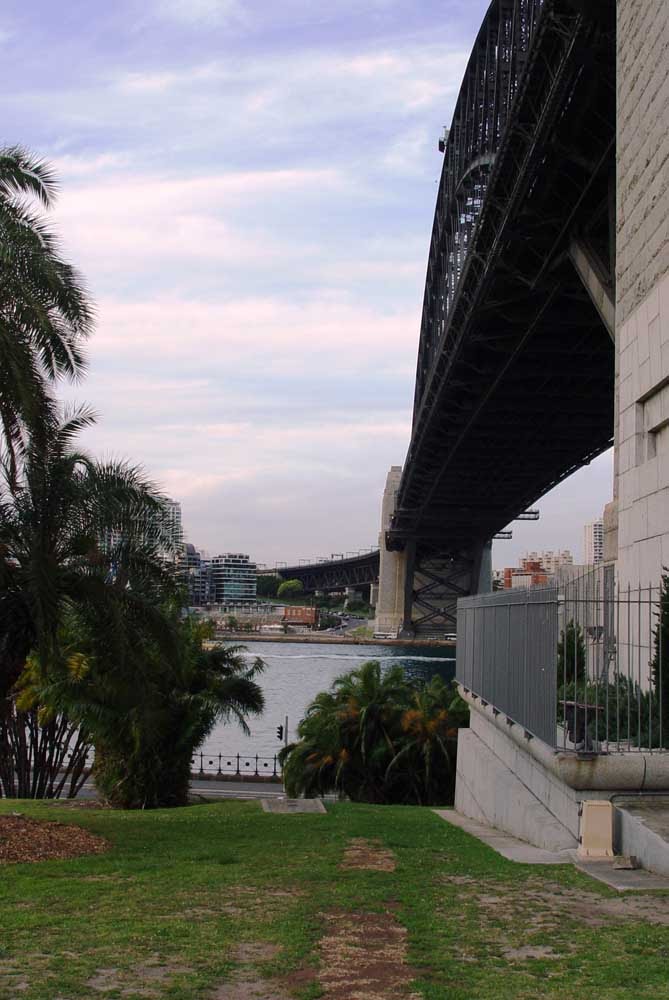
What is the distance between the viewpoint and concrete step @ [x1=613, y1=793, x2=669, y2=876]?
26.0ft

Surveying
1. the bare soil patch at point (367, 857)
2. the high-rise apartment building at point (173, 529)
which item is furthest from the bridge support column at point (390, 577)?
the bare soil patch at point (367, 857)

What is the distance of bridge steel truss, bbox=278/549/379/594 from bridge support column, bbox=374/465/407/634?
25.0 meters

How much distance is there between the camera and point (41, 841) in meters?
10.1

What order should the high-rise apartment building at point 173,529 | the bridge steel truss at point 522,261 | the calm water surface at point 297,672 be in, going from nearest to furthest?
1. the high-rise apartment building at point 173,529
2. the bridge steel truss at point 522,261
3. the calm water surface at point 297,672

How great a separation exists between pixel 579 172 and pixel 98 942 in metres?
25.2

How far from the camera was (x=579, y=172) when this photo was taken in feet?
90.8

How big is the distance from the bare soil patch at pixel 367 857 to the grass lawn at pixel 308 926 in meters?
0.07

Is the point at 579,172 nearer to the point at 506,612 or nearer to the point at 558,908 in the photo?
the point at 506,612

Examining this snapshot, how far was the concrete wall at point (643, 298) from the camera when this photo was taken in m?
13.4

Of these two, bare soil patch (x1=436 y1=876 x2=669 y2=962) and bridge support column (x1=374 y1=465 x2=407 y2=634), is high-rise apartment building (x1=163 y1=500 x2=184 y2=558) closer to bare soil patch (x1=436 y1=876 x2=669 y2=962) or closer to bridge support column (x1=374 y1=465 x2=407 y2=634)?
bare soil patch (x1=436 y1=876 x2=669 y2=962)

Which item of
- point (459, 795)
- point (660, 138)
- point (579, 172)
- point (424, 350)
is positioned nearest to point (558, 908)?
point (660, 138)

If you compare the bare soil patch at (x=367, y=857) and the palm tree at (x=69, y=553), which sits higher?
the palm tree at (x=69, y=553)

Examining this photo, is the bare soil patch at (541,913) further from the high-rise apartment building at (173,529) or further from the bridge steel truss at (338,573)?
the bridge steel truss at (338,573)

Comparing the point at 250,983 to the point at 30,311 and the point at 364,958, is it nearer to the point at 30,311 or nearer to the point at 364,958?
the point at 364,958
